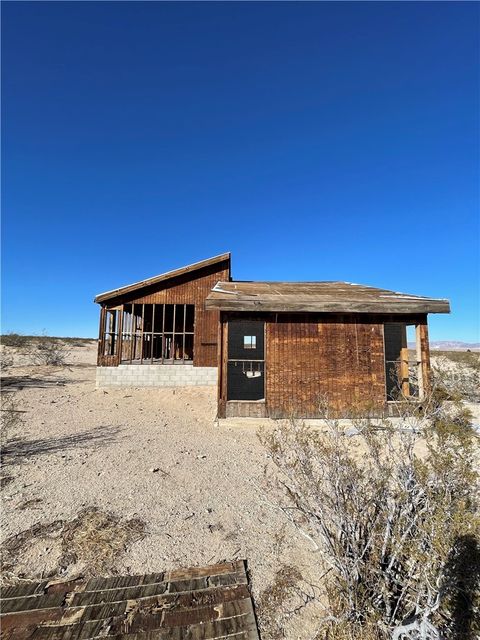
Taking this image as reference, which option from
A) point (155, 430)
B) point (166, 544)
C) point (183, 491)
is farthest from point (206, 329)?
point (166, 544)

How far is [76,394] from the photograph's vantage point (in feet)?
39.8

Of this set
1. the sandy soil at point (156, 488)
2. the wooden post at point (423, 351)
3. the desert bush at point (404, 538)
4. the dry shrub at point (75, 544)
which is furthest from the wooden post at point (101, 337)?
the desert bush at point (404, 538)

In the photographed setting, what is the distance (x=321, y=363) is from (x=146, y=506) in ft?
18.5

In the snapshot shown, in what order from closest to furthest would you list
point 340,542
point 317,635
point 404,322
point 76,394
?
point 317,635 < point 340,542 < point 404,322 < point 76,394

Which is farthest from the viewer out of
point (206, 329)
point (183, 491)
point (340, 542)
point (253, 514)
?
point (206, 329)

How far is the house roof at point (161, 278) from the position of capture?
13.6 meters

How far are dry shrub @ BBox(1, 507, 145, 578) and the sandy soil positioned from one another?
0.06 m

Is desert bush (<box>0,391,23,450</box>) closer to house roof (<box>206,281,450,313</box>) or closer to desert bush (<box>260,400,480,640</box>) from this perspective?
house roof (<box>206,281,450,313</box>)

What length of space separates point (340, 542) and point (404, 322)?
24.8ft

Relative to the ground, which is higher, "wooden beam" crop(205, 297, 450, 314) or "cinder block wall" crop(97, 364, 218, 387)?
"wooden beam" crop(205, 297, 450, 314)

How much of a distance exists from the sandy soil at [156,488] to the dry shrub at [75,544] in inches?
2.2

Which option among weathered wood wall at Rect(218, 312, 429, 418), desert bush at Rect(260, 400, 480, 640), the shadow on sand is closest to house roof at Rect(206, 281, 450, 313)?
weathered wood wall at Rect(218, 312, 429, 418)

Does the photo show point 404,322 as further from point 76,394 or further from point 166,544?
point 76,394

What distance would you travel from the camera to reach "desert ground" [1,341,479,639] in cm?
324
